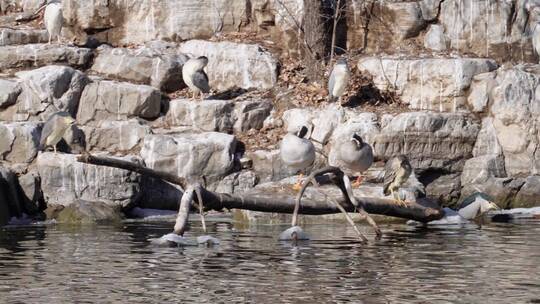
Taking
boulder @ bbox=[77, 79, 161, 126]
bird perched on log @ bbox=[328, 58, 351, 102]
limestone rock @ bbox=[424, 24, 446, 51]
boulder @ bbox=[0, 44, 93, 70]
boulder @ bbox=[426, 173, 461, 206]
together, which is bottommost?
boulder @ bbox=[426, 173, 461, 206]

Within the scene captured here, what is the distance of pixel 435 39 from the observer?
22.7m

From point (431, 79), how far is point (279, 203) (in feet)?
24.4

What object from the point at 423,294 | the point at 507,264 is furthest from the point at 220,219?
the point at 423,294

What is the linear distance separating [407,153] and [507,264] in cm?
756

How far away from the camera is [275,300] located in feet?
34.0

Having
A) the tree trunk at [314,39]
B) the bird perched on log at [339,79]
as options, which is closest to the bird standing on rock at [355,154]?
the bird perched on log at [339,79]

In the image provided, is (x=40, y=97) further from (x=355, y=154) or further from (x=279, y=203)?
(x=279, y=203)

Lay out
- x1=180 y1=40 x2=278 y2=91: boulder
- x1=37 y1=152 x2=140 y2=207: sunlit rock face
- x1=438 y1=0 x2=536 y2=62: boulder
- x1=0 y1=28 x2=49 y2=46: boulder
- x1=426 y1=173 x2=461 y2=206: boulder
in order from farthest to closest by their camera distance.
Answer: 1. x1=0 y1=28 x2=49 y2=46: boulder
2. x1=180 y1=40 x2=278 y2=91: boulder
3. x1=438 y1=0 x2=536 y2=62: boulder
4. x1=426 y1=173 x2=461 y2=206: boulder
5. x1=37 y1=152 x2=140 y2=207: sunlit rock face

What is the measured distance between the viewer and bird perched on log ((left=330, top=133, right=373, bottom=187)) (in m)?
18.3

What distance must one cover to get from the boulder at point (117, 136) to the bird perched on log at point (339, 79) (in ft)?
10.6

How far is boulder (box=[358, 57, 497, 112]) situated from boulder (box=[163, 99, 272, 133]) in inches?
91.3

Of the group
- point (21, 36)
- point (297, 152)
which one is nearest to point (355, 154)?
point (297, 152)

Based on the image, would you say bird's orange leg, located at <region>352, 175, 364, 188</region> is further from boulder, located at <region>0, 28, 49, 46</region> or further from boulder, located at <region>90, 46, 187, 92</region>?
boulder, located at <region>0, 28, 49, 46</region>

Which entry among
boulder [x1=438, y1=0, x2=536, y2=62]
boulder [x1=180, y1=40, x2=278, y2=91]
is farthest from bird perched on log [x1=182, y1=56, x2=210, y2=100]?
boulder [x1=438, y1=0, x2=536, y2=62]
